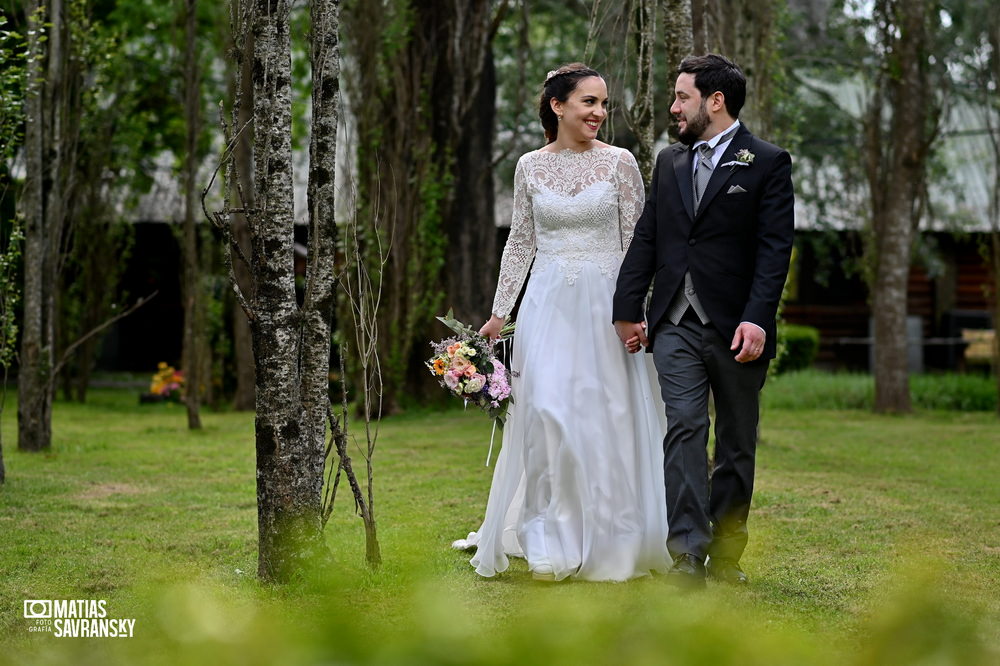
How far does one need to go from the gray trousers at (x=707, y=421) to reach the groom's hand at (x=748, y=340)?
0.12m

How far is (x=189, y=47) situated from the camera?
12.8m

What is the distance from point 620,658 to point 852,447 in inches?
441

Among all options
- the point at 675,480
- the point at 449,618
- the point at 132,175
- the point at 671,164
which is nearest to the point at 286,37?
the point at 671,164

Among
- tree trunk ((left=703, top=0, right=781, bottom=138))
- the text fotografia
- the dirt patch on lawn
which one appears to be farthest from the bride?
tree trunk ((left=703, top=0, right=781, bottom=138))

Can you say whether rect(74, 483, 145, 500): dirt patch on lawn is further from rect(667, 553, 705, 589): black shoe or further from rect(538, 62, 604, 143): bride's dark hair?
rect(667, 553, 705, 589): black shoe

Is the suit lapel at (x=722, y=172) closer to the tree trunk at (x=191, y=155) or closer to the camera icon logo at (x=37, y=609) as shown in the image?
the camera icon logo at (x=37, y=609)

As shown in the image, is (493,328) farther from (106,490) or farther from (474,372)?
(106,490)

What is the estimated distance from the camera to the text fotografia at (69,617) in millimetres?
3826

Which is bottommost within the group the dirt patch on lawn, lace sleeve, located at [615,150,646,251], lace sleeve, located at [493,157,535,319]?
the dirt patch on lawn

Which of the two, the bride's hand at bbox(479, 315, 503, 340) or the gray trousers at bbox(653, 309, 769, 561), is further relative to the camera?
the bride's hand at bbox(479, 315, 503, 340)

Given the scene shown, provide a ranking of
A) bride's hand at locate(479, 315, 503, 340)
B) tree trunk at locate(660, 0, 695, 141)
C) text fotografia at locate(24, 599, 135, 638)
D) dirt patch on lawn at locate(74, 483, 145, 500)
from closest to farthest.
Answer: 1. text fotografia at locate(24, 599, 135, 638)
2. bride's hand at locate(479, 315, 503, 340)
3. tree trunk at locate(660, 0, 695, 141)
4. dirt patch on lawn at locate(74, 483, 145, 500)

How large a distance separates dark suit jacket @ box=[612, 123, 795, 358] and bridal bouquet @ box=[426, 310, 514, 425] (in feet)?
2.68

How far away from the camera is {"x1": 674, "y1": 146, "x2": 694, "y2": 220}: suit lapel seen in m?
5.12

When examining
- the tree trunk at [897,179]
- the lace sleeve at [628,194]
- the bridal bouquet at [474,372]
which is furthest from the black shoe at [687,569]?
the tree trunk at [897,179]
